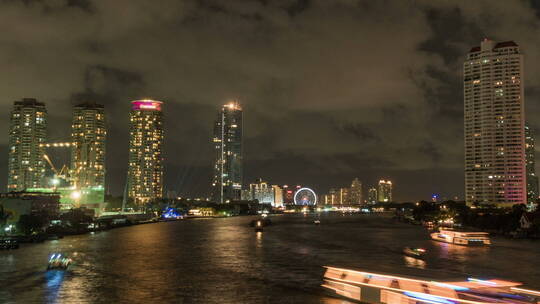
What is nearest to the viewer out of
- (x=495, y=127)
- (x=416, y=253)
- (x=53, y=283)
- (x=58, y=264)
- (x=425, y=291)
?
(x=425, y=291)

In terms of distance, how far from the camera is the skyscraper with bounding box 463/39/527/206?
118m

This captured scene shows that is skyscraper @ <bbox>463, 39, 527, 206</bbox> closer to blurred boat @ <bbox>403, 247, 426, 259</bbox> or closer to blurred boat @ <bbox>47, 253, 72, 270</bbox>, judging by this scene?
blurred boat @ <bbox>403, 247, 426, 259</bbox>

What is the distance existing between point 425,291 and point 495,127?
116311 millimetres

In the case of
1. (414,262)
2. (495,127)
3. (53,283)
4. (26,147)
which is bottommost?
(414,262)

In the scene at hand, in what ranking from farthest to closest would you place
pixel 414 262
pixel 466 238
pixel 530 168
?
pixel 530 168
pixel 466 238
pixel 414 262

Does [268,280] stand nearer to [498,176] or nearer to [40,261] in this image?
[40,261]

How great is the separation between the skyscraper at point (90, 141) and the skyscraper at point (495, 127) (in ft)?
372

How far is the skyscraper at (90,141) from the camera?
16912 cm

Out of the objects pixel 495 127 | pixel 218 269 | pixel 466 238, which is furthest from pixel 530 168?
pixel 218 269

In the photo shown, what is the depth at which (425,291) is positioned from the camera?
1616cm

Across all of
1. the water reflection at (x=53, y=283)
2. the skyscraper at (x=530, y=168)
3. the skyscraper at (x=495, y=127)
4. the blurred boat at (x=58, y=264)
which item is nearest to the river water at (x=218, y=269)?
the water reflection at (x=53, y=283)

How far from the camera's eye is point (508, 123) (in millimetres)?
120500

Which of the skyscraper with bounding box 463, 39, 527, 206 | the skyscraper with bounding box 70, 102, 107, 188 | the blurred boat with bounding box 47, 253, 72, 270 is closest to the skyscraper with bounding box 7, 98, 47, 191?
the skyscraper with bounding box 70, 102, 107, 188

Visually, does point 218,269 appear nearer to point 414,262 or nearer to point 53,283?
point 53,283
